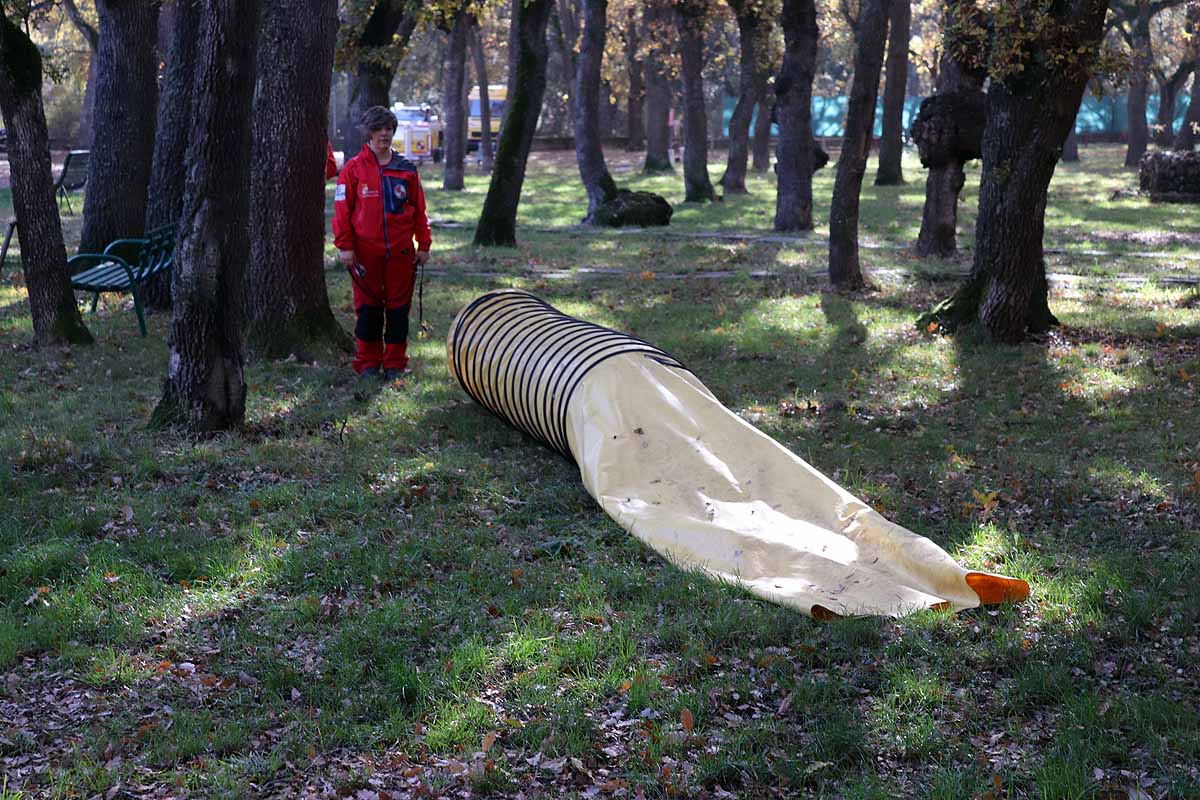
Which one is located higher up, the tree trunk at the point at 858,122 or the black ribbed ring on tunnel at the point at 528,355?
the tree trunk at the point at 858,122

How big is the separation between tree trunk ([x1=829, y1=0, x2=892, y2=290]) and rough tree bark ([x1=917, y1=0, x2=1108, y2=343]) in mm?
2600

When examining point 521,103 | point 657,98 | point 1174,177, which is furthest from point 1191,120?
point 521,103

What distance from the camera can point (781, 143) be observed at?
19.9 m

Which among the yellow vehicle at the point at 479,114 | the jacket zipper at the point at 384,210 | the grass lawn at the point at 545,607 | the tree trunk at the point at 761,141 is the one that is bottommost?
the grass lawn at the point at 545,607

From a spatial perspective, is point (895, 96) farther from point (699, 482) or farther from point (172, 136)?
point (699, 482)

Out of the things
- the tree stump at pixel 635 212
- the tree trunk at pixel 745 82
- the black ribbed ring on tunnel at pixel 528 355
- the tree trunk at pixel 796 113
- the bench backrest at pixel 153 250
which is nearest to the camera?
the black ribbed ring on tunnel at pixel 528 355

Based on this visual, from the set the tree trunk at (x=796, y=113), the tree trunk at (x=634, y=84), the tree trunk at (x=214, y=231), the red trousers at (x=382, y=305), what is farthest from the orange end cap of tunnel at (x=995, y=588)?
the tree trunk at (x=634, y=84)

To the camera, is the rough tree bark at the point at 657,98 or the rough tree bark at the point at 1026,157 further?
the rough tree bark at the point at 657,98

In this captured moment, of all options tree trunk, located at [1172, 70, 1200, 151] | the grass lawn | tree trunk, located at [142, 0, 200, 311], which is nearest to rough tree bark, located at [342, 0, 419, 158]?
tree trunk, located at [142, 0, 200, 311]

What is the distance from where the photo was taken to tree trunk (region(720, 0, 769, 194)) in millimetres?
25828

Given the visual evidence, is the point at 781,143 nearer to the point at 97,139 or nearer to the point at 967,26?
the point at 967,26

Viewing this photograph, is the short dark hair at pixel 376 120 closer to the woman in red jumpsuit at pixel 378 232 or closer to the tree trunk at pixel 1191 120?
the woman in red jumpsuit at pixel 378 232

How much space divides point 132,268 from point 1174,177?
2203 centimetres

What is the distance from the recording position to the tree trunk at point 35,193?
9.76 meters
